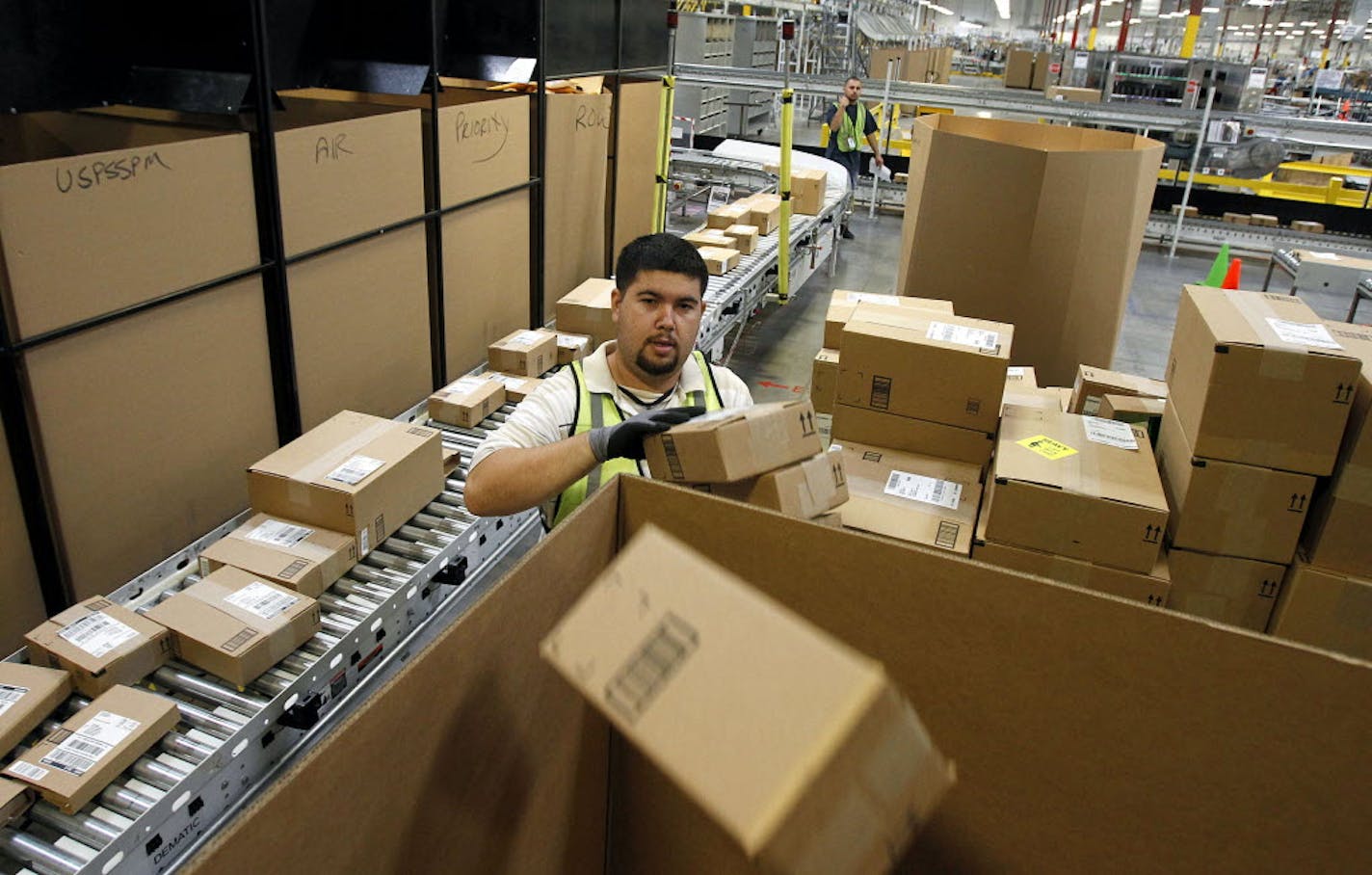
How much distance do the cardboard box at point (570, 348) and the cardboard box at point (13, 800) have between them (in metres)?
2.78

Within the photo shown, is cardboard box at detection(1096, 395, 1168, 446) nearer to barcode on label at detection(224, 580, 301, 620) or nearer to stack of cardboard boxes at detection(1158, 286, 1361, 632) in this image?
stack of cardboard boxes at detection(1158, 286, 1361, 632)

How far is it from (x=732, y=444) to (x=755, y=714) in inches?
26.5

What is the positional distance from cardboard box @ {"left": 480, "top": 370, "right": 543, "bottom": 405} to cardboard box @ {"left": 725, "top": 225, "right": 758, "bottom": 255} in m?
2.54

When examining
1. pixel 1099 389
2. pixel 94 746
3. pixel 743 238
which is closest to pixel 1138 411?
pixel 1099 389

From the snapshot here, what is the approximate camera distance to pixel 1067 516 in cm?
237

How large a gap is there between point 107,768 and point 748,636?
1.73m

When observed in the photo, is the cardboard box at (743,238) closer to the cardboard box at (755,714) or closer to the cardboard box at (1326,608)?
the cardboard box at (1326,608)

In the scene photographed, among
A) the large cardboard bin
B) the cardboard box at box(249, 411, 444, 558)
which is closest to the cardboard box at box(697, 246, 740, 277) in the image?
the cardboard box at box(249, 411, 444, 558)

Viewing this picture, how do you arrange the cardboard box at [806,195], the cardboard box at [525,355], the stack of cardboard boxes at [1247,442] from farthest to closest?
the cardboard box at [806,195], the cardboard box at [525,355], the stack of cardboard boxes at [1247,442]

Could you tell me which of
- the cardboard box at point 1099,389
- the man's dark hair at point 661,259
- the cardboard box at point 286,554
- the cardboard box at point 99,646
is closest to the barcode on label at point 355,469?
the cardboard box at point 286,554

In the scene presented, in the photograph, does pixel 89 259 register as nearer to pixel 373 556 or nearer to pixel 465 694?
pixel 373 556

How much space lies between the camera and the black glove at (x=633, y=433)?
1.60 meters

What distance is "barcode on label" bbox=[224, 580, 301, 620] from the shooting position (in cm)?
231

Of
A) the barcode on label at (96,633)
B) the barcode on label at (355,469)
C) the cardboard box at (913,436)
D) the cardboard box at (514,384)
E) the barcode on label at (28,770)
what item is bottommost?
the barcode on label at (28,770)
